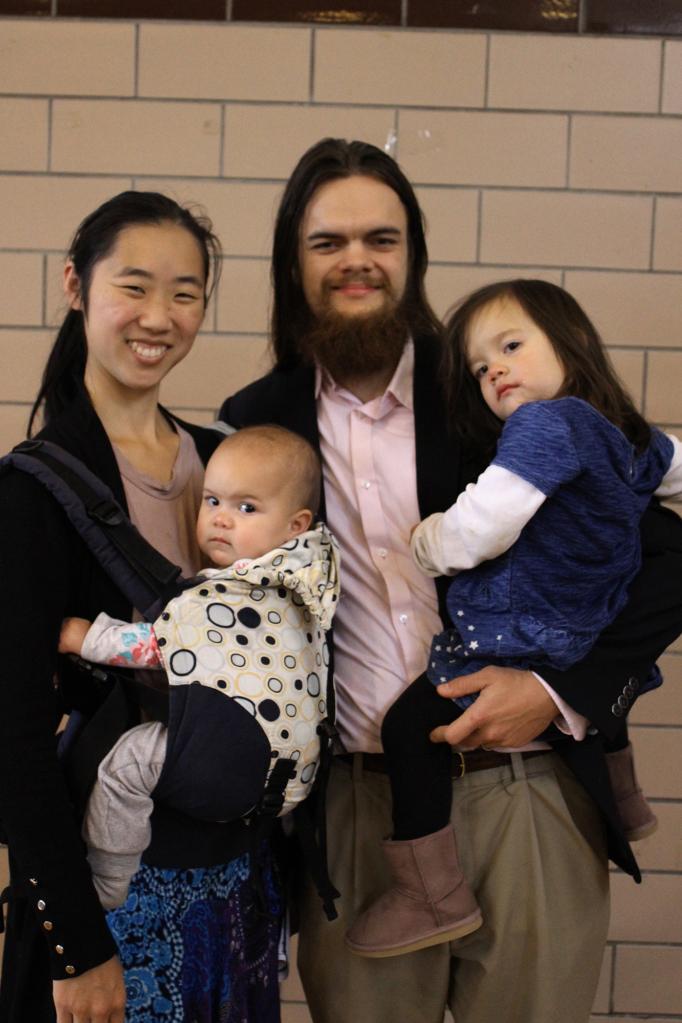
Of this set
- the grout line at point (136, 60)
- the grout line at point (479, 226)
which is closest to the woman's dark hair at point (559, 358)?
the grout line at point (479, 226)

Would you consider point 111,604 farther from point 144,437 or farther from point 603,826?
point 603,826

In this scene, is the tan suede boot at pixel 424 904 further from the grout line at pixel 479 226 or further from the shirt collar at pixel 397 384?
the grout line at pixel 479 226

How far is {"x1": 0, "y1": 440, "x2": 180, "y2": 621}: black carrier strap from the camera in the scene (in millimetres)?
1424

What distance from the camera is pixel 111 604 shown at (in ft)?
4.93

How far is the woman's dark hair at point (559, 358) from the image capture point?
1699mm

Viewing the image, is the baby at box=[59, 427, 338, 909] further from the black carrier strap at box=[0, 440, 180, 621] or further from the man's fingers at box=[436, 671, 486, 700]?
the man's fingers at box=[436, 671, 486, 700]

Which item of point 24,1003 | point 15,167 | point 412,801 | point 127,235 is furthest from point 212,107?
point 24,1003

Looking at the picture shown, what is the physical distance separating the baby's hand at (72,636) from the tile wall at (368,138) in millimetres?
1312

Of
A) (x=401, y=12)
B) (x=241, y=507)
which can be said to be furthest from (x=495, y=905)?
(x=401, y=12)

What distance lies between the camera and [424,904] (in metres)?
1.68

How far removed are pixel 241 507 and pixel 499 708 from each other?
1.56 ft

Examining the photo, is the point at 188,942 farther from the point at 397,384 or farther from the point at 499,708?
the point at 397,384

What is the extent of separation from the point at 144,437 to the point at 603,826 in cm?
95

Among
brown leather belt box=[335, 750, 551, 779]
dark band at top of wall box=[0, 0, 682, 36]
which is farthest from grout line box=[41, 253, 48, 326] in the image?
brown leather belt box=[335, 750, 551, 779]
